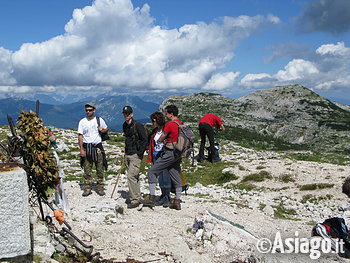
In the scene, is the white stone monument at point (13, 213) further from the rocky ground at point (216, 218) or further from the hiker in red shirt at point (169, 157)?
the hiker in red shirt at point (169, 157)

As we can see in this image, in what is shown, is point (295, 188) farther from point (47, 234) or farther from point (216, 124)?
point (47, 234)

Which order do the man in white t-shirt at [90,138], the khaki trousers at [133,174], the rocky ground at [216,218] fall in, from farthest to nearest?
1. the man in white t-shirt at [90,138]
2. the khaki trousers at [133,174]
3. the rocky ground at [216,218]

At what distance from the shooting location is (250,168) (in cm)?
1850

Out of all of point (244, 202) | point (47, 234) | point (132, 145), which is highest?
point (132, 145)

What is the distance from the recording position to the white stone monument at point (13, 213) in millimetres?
4934

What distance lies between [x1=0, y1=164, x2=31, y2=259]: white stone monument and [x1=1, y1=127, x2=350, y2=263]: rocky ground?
2.61 feet

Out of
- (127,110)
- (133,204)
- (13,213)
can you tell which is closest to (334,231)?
(133,204)

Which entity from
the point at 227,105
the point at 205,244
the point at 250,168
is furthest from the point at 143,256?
the point at 227,105

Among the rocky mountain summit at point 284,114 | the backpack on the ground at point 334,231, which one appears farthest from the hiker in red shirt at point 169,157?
the rocky mountain summit at point 284,114

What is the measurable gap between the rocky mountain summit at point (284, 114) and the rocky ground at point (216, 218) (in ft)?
287

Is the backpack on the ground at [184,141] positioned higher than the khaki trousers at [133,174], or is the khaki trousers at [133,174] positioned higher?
the backpack on the ground at [184,141]

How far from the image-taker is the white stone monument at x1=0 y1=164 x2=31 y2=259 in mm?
4934

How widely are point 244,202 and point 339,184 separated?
16.9ft

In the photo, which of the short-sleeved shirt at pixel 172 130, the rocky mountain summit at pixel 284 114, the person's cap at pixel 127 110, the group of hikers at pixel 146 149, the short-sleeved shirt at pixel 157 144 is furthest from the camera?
the rocky mountain summit at pixel 284 114
